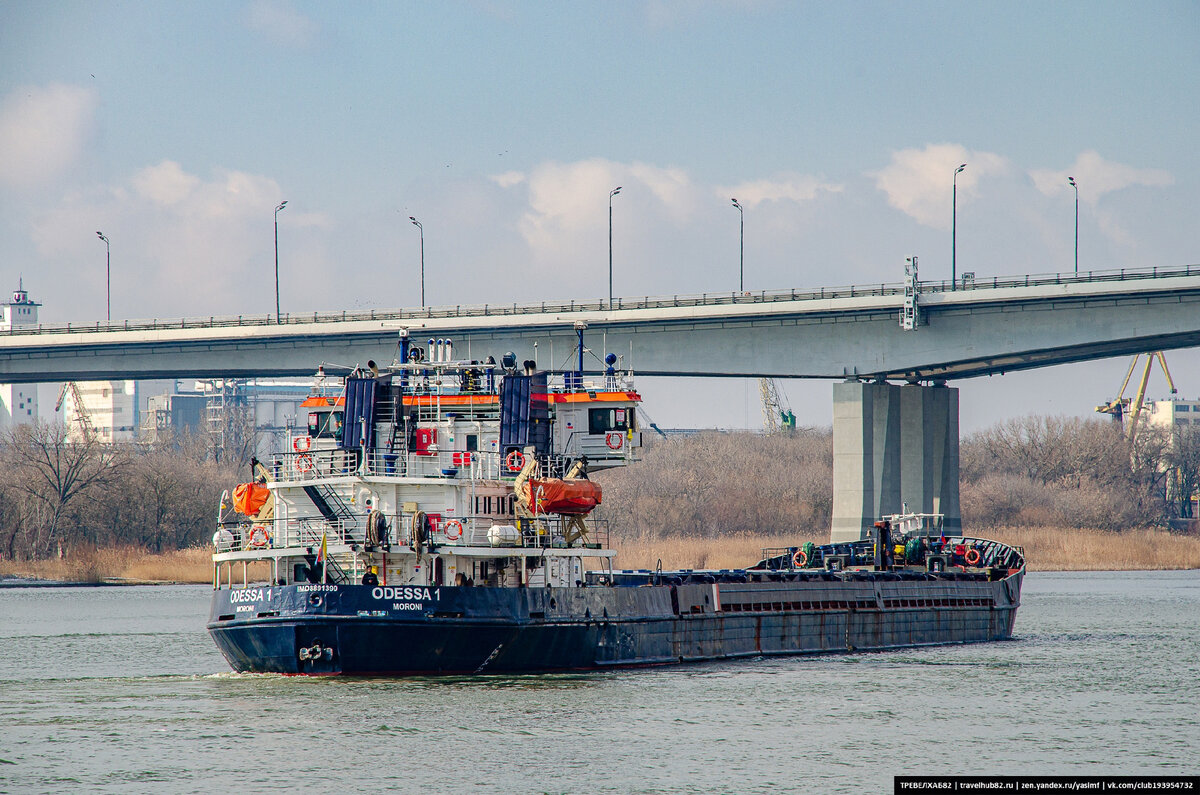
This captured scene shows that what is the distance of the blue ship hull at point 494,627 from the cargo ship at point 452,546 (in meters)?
0.05

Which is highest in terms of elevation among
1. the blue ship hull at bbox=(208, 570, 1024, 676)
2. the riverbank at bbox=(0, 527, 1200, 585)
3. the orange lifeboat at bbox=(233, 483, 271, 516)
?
the orange lifeboat at bbox=(233, 483, 271, 516)

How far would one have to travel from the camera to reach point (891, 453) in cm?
9300

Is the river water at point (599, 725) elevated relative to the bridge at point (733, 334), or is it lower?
lower

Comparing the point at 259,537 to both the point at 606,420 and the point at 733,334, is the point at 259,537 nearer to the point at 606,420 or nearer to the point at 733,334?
the point at 606,420

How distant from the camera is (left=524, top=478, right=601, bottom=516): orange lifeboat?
4706 centimetres

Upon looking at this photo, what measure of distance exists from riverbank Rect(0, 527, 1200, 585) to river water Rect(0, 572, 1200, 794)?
4385cm

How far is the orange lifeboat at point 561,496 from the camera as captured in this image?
A: 47.1m

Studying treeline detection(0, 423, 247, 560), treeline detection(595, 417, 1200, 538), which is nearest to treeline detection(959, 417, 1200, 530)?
treeline detection(595, 417, 1200, 538)

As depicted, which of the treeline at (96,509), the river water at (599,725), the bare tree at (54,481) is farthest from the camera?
the bare tree at (54,481)

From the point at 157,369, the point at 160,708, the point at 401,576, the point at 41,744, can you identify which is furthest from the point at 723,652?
the point at 157,369

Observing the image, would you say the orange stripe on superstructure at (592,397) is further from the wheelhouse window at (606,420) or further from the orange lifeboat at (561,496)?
the orange lifeboat at (561,496)

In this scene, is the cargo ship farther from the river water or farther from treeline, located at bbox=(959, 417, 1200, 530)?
treeline, located at bbox=(959, 417, 1200, 530)

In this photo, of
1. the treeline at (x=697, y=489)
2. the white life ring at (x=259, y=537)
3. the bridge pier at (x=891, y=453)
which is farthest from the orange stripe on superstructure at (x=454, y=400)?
the treeline at (x=697, y=489)

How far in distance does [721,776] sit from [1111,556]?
268ft
